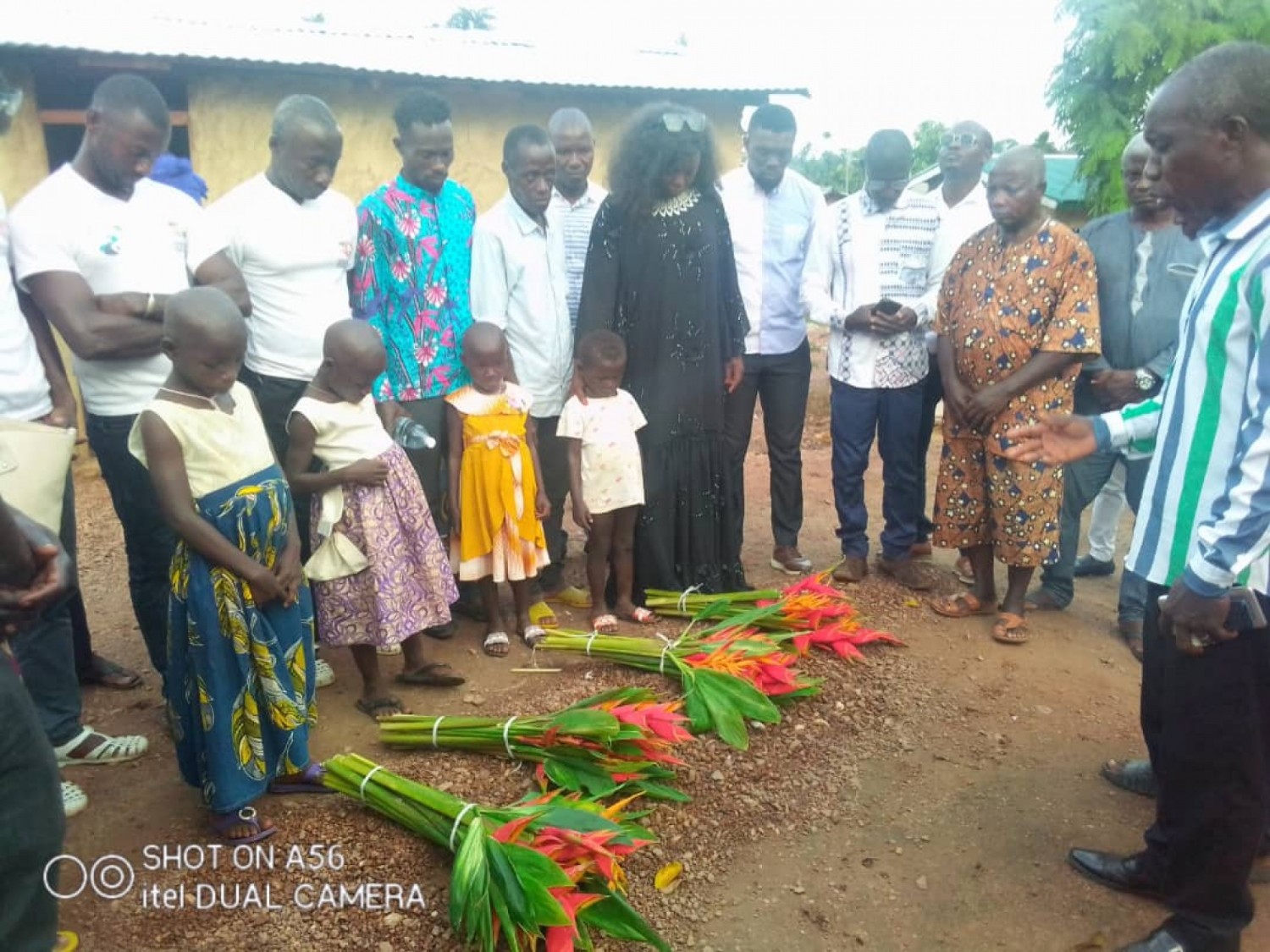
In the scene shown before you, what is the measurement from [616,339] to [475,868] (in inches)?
89.3

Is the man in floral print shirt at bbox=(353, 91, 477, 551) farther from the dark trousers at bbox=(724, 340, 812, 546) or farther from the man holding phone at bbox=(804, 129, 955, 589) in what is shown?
the man holding phone at bbox=(804, 129, 955, 589)

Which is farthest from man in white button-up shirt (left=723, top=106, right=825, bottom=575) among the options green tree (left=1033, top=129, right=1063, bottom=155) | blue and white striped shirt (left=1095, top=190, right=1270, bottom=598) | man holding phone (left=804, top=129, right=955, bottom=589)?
green tree (left=1033, top=129, right=1063, bottom=155)

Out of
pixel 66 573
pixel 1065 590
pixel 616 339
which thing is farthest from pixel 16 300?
pixel 1065 590

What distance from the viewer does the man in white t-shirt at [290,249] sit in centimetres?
336

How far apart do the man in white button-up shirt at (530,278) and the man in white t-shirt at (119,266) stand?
1015 millimetres

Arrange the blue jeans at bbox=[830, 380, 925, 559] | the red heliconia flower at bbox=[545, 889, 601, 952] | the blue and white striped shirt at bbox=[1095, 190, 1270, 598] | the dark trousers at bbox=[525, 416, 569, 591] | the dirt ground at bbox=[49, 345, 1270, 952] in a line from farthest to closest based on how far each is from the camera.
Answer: the blue jeans at bbox=[830, 380, 925, 559]
the dark trousers at bbox=[525, 416, 569, 591]
the dirt ground at bbox=[49, 345, 1270, 952]
the red heliconia flower at bbox=[545, 889, 601, 952]
the blue and white striped shirt at bbox=[1095, 190, 1270, 598]

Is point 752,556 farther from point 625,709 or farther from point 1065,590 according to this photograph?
point 625,709

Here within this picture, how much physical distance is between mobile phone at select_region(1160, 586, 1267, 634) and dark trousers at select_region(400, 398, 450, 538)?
2.68 m

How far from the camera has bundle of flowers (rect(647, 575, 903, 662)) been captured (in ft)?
12.5

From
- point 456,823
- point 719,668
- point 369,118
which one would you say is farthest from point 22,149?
point 456,823

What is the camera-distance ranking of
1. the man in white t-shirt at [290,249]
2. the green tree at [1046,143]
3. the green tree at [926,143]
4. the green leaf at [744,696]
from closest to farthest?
the green leaf at [744,696] → the man in white t-shirt at [290,249] → the green tree at [1046,143] → the green tree at [926,143]

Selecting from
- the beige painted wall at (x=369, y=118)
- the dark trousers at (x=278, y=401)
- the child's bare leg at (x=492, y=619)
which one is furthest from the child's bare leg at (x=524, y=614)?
the beige painted wall at (x=369, y=118)

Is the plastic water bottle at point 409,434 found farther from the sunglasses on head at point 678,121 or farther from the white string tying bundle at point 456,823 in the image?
the sunglasses on head at point 678,121

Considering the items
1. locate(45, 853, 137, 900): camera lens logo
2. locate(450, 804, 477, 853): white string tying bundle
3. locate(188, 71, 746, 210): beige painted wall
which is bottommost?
locate(45, 853, 137, 900): camera lens logo
